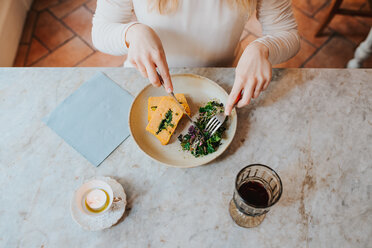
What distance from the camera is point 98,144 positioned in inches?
32.7

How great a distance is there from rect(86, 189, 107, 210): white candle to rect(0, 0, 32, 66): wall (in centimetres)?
144

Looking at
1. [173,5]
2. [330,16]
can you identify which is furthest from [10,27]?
[330,16]

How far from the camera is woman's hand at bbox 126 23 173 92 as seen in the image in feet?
2.55

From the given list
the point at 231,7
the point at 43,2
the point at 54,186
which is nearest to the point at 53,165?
the point at 54,186

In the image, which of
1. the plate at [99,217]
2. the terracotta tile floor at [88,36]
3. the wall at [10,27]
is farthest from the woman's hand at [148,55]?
the wall at [10,27]

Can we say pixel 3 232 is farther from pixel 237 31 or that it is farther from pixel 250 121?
pixel 237 31

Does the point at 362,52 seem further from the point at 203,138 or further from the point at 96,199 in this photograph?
the point at 96,199

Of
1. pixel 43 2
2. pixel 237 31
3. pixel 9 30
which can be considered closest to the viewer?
pixel 237 31

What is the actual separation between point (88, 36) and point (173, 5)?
1.32 meters

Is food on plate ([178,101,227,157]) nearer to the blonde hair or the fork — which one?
the fork

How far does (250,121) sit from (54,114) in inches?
25.1

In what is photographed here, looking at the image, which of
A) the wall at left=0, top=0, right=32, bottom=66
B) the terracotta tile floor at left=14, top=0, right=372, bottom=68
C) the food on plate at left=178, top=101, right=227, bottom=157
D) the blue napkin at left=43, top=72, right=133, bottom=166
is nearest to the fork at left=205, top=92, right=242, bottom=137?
the food on plate at left=178, top=101, right=227, bottom=157

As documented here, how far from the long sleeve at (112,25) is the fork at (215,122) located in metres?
0.38

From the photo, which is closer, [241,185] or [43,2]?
[241,185]
